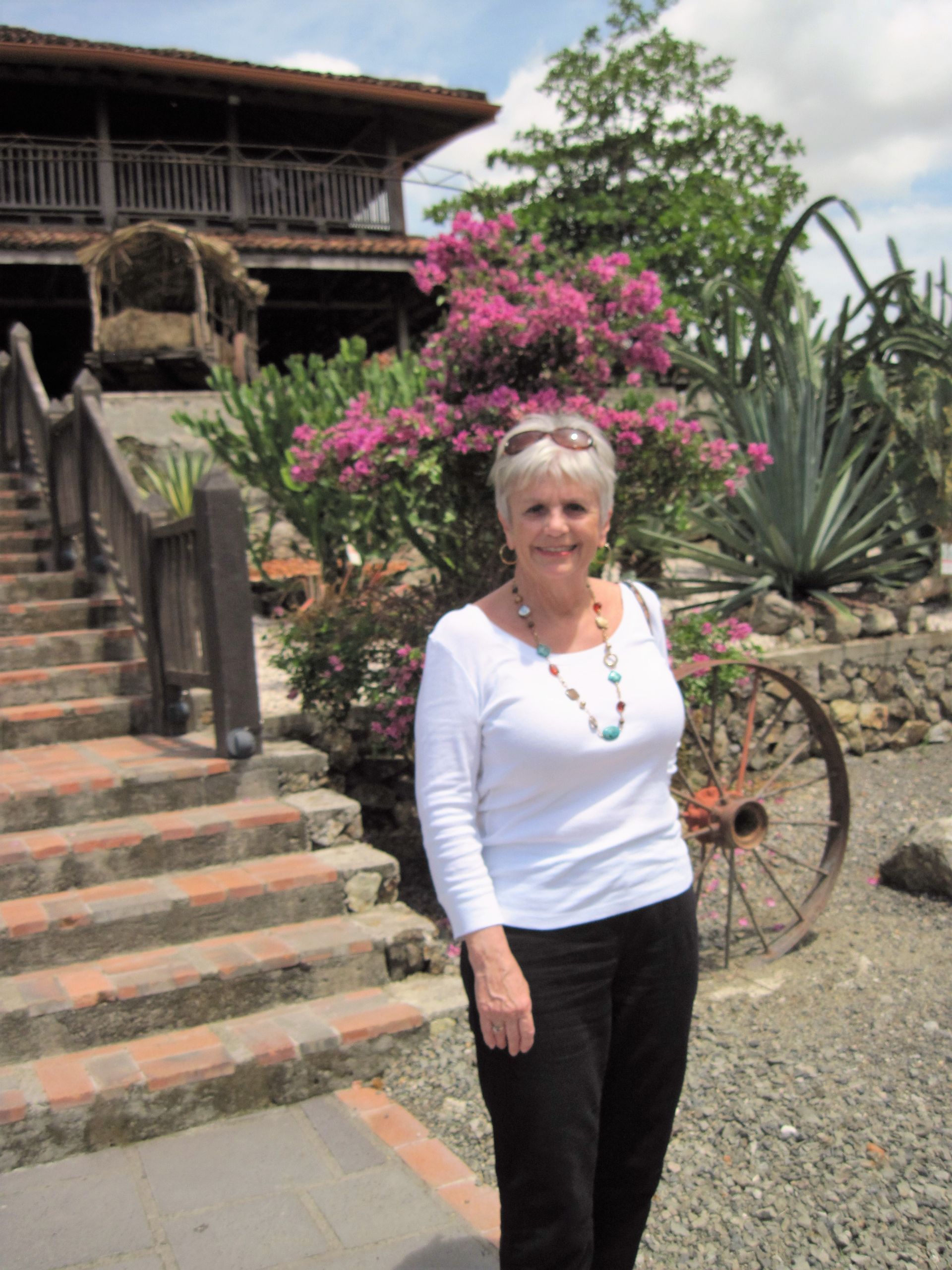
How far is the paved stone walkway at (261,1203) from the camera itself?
94.9 inches

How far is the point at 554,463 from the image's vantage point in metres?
2.02

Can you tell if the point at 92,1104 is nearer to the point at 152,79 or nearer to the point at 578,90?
the point at 152,79

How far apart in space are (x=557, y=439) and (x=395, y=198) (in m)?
16.5

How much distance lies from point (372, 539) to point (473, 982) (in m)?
6.07

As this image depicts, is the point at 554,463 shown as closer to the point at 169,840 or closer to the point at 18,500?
the point at 169,840

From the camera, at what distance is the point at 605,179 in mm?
23500

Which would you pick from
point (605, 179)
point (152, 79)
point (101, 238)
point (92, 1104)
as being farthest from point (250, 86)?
point (92, 1104)

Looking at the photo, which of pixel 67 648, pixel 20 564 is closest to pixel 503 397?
pixel 67 648

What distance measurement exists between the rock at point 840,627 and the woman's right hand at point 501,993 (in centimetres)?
663

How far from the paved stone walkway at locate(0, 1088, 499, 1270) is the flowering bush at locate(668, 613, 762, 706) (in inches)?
111

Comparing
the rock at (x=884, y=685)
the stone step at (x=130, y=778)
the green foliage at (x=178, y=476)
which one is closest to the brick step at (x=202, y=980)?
the stone step at (x=130, y=778)

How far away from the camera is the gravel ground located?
8.13 ft

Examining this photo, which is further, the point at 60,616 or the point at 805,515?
the point at 805,515

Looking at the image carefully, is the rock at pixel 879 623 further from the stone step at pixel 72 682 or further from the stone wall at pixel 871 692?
the stone step at pixel 72 682
